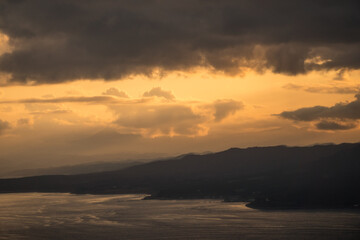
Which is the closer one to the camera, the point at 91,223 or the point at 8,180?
the point at 91,223

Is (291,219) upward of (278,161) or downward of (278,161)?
downward

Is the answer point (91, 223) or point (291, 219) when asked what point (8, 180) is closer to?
point (91, 223)

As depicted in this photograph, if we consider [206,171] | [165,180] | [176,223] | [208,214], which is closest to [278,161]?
[206,171]

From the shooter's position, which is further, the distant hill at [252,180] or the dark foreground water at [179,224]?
the distant hill at [252,180]

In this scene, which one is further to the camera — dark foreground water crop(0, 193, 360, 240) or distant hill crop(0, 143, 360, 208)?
distant hill crop(0, 143, 360, 208)
